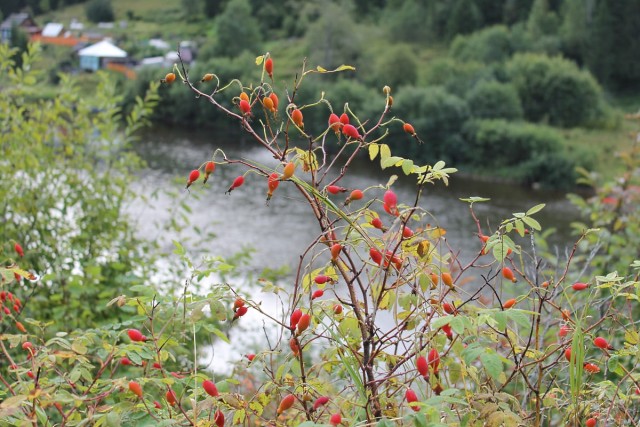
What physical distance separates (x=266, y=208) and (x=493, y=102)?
44.3 ft

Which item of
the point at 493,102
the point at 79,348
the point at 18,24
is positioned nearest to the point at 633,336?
the point at 79,348

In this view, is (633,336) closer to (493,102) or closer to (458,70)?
(493,102)

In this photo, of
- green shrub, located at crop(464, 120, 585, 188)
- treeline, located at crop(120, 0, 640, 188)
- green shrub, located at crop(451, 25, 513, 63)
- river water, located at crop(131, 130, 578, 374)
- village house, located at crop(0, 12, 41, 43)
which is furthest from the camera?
green shrub, located at crop(451, 25, 513, 63)

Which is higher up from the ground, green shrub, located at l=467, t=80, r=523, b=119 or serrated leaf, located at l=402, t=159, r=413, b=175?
serrated leaf, located at l=402, t=159, r=413, b=175

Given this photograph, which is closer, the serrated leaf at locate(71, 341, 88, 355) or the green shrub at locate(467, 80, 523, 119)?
the serrated leaf at locate(71, 341, 88, 355)

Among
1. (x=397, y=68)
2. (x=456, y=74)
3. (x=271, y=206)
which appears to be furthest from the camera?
(x=397, y=68)

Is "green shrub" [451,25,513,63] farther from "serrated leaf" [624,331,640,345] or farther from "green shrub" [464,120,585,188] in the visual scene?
"serrated leaf" [624,331,640,345]

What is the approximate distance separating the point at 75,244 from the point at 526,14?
124 feet

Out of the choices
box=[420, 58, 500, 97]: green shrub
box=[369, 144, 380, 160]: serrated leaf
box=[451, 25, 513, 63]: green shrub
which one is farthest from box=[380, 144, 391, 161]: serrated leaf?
box=[451, 25, 513, 63]: green shrub

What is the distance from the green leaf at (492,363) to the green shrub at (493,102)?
82.1 ft

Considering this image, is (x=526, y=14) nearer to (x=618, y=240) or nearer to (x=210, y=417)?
Result: (x=618, y=240)

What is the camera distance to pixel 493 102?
2612 cm

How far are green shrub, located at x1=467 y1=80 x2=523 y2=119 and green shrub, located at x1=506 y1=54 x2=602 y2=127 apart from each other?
1860 millimetres

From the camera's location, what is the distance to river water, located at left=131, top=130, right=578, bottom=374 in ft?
42.5
